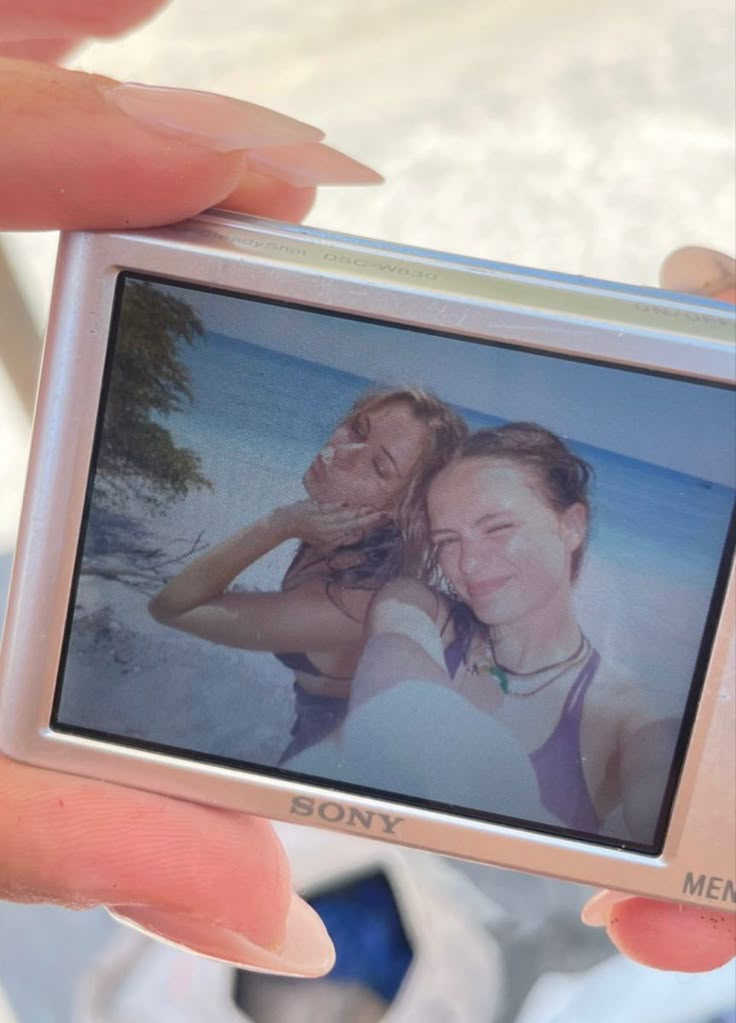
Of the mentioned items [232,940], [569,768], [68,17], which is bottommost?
[232,940]

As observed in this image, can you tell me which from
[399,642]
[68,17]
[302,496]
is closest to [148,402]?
[302,496]

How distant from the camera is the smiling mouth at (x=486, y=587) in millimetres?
644

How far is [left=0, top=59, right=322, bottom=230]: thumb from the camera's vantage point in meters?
0.62

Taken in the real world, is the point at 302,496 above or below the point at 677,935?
above

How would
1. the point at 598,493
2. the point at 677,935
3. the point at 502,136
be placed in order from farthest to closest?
the point at 502,136 → the point at 677,935 → the point at 598,493

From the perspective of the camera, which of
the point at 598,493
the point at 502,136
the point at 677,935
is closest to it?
the point at 598,493

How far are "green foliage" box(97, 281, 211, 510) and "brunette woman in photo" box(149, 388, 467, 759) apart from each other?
0.19 feet

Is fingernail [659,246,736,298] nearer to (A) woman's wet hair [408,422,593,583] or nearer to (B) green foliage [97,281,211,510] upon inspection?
(A) woman's wet hair [408,422,593,583]

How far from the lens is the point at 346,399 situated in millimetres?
633

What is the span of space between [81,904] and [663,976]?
0.57 m

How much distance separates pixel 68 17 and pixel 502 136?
42 centimetres

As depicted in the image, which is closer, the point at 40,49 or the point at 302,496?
the point at 302,496

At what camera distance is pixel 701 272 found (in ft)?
2.71

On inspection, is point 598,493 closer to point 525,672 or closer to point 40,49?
point 525,672
